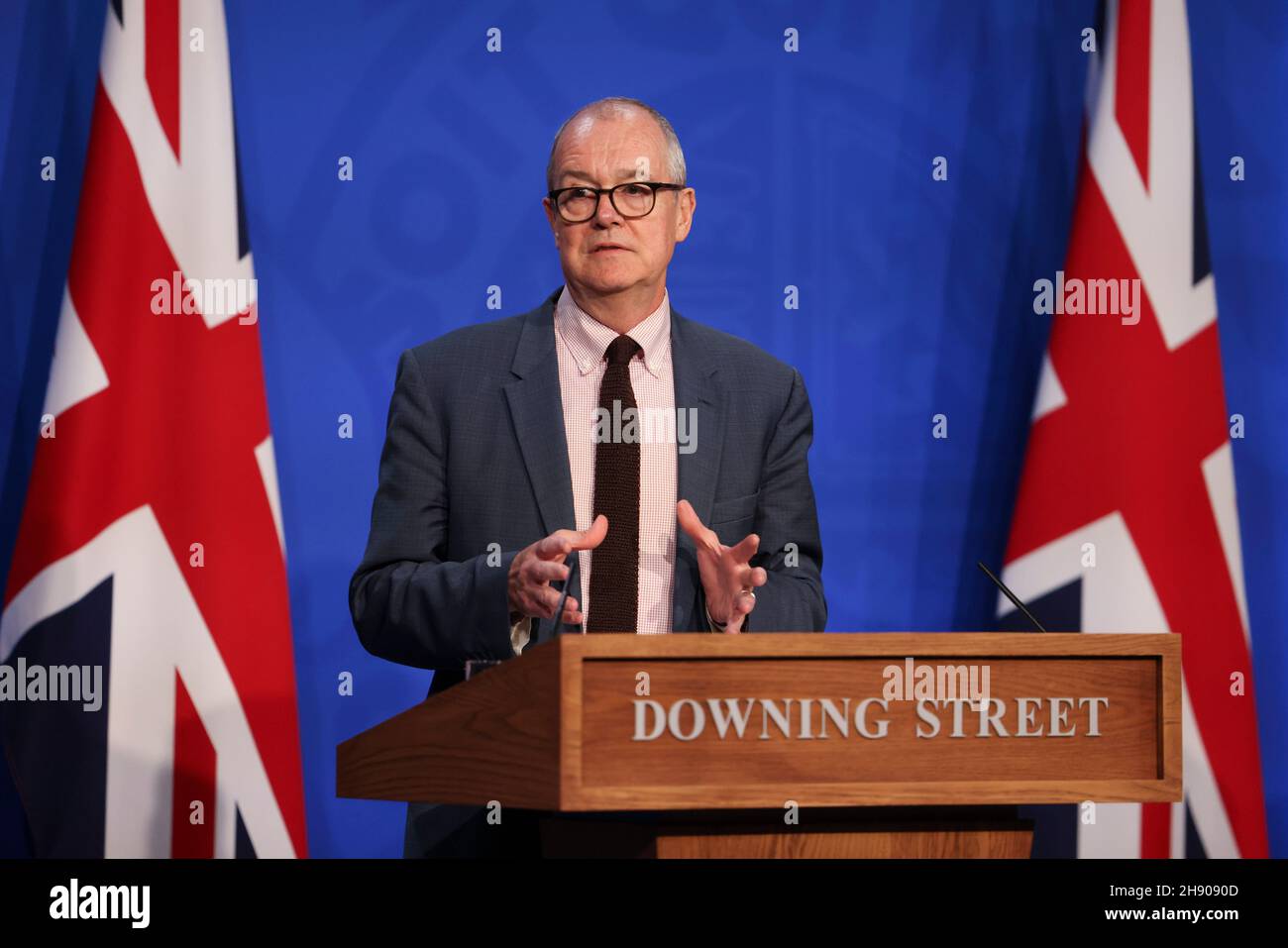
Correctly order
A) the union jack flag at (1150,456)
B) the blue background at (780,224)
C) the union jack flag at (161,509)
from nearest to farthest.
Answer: the union jack flag at (161,509) < the union jack flag at (1150,456) < the blue background at (780,224)

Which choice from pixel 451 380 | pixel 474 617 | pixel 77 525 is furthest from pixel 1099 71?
pixel 77 525

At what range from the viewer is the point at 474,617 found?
2.22m

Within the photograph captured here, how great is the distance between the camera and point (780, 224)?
Answer: 4195 millimetres

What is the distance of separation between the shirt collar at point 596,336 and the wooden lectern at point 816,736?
1.04 metres

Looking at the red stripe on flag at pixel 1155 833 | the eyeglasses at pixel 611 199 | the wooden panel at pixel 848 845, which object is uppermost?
the eyeglasses at pixel 611 199

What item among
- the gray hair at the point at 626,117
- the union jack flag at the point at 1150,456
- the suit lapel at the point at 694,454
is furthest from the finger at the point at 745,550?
the union jack flag at the point at 1150,456

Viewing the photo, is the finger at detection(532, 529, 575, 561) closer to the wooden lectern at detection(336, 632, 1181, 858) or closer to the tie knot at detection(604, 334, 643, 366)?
the wooden lectern at detection(336, 632, 1181, 858)

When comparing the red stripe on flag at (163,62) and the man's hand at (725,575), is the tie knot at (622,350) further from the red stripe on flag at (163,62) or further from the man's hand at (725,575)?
the red stripe on flag at (163,62)

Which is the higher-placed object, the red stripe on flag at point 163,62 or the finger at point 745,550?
the red stripe on flag at point 163,62

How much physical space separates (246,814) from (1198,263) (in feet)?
8.85

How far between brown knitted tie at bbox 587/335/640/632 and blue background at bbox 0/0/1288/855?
1584mm

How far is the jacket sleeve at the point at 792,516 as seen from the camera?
8.14ft

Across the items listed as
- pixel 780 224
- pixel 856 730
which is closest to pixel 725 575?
pixel 856 730

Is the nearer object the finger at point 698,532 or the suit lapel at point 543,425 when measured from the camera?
the finger at point 698,532
